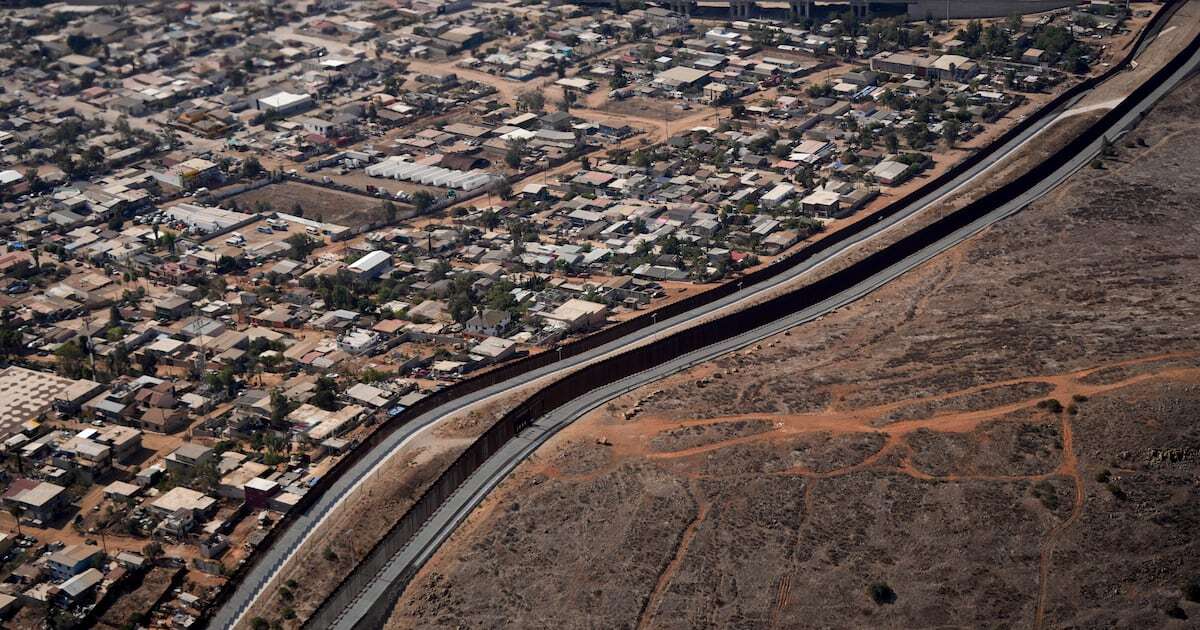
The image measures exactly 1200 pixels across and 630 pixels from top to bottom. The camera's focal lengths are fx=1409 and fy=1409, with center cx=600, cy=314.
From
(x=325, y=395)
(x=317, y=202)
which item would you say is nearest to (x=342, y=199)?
(x=317, y=202)

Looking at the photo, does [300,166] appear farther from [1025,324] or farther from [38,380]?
[1025,324]

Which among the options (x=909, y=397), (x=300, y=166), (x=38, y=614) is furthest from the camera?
(x=300, y=166)

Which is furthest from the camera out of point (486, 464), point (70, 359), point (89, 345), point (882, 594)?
point (89, 345)

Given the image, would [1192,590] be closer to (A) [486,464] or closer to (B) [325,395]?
(A) [486,464]

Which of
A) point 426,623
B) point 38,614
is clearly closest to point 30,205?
point 38,614

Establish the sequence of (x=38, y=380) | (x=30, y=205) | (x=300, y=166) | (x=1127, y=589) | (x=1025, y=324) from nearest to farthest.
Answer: (x=1127, y=589)
(x=1025, y=324)
(x=38, y=380)
(x=30, y=205)
(x=300, y=166)
